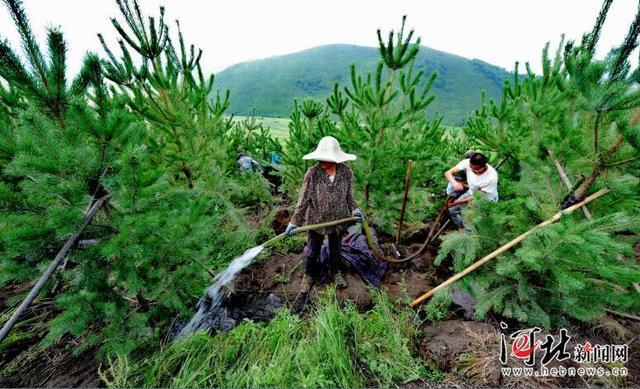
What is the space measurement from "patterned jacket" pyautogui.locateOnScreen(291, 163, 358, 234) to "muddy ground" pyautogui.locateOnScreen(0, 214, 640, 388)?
1031 mm

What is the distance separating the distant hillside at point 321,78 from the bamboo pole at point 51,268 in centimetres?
9858

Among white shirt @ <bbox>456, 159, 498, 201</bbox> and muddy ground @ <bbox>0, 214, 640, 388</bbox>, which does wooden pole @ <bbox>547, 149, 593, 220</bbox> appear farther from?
muddy ground @ <bbox>0, 214, 640, 388</bbox>

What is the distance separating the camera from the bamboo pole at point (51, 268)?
2.02m

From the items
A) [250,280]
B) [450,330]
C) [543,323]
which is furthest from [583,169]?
[250,280]

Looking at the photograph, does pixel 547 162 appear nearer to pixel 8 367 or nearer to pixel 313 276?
pixel 313 276

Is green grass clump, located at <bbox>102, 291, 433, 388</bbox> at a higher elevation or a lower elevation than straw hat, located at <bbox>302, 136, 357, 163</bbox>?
lower

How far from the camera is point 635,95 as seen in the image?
1766 mm

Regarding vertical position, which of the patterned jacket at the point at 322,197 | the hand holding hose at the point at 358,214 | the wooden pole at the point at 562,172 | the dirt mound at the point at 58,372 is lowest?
the dirt mound at the point at 58,372

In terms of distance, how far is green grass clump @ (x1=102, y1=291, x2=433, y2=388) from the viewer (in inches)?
96.8

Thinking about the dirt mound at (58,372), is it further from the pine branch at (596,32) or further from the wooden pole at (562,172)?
the pine branch at (596,32)

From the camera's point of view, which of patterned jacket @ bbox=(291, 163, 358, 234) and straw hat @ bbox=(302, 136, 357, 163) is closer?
straw hat @ bbox=(302, 136, 357, 163)

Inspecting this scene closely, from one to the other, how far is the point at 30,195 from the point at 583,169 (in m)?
4.62

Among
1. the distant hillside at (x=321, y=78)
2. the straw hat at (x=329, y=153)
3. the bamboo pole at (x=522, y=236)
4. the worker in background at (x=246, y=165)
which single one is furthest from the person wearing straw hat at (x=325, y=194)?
the distant hillside at (x=321, y=78)

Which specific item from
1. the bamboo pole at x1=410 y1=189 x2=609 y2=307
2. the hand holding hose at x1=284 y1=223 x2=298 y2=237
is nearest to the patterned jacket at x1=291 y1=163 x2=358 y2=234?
the hand holding hose at x1=284 y1=223 x2=298 y2=237
